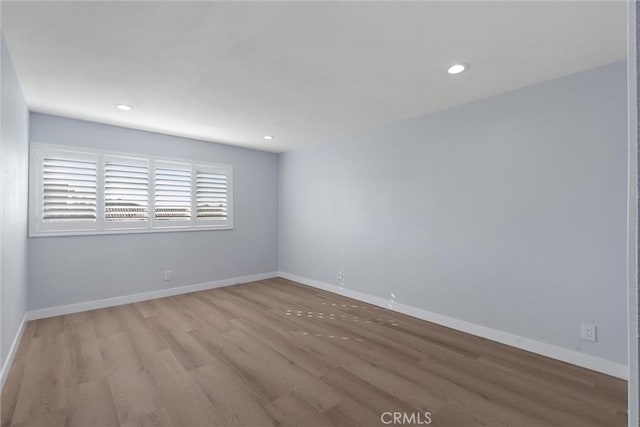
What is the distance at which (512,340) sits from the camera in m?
2.64

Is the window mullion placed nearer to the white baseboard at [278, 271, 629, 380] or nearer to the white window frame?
the white window frame

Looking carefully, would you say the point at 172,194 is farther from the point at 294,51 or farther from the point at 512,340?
the point at 512,340

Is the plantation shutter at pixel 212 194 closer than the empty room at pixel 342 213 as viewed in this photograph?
No

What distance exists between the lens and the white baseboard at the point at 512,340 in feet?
7.22

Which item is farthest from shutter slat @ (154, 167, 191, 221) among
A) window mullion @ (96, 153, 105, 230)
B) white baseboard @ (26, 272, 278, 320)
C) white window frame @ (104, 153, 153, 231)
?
white baseboard @ (26, 272, 278, 320)

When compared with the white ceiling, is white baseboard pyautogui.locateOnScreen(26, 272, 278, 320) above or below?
below

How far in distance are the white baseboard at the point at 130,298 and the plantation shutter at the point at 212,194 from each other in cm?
108

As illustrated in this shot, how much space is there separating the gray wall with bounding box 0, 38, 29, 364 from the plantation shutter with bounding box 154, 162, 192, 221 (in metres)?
1.38

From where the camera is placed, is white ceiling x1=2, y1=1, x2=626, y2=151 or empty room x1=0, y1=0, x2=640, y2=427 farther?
empty room x1=0, y1=0, x2=640, y2=427

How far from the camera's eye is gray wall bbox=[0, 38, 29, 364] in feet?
6.57

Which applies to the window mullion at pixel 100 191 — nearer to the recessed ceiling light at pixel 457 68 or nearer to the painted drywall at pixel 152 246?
the painted drywall at pixel 152 246

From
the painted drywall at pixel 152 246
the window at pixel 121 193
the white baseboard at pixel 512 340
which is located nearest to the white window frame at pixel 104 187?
the window at pixel 121 193

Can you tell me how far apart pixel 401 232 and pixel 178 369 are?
270 centimetres

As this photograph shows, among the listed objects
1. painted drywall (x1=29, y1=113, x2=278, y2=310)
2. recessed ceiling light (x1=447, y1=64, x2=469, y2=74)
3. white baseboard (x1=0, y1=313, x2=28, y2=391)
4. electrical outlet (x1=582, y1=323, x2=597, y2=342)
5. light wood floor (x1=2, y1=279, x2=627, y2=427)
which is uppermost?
recessed ceiling light (x1=447, y1=64, x2=469, y2=74)
